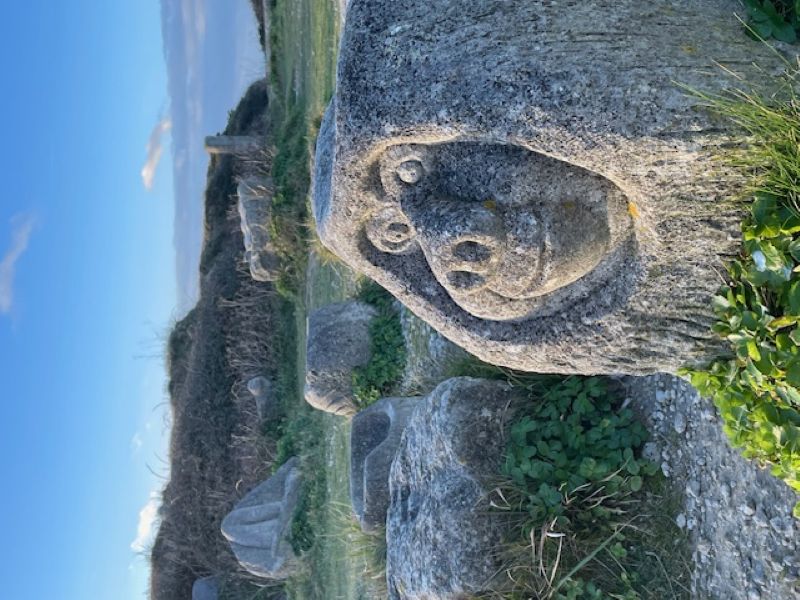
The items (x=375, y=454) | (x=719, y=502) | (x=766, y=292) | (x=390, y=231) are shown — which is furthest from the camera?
(x=375, y=454)

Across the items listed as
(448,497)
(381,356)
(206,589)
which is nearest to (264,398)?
(206,589)

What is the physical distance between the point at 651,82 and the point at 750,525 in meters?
2.03

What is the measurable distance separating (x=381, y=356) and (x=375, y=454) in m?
1.58

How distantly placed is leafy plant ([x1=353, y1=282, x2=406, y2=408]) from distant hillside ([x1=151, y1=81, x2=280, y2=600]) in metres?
4.52

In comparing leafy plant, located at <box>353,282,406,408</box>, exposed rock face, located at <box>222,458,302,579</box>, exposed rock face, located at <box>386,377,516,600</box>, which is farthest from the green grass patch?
exposed rock face, located at <box>222,458,302,579</box>

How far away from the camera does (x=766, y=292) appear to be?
8.25 feet

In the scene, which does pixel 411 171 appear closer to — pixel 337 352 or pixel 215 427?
pixel 337 352

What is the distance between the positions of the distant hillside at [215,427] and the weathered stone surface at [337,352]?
423 centimetres

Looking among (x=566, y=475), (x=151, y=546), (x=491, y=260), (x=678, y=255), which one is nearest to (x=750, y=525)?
(x=566, y=475)

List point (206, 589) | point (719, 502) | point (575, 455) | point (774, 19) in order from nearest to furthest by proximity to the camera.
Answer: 1. point (774, 19)
2. point (719, 502)
3. point (575, 455)
4. point (206, 589)

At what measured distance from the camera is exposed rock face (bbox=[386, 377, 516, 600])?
4.33m

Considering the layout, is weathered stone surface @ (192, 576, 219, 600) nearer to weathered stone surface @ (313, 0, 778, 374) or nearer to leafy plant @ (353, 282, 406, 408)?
leafy plant @ (353, 282, 406, 408)

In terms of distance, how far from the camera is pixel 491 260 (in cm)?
278

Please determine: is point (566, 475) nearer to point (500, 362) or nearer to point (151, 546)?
point (500, 362)
